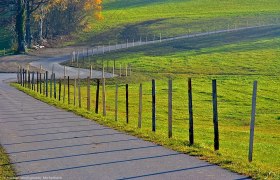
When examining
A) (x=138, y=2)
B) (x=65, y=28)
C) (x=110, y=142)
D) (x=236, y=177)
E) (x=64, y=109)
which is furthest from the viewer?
(x=138, y=2)

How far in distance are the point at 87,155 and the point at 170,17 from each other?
324 feet

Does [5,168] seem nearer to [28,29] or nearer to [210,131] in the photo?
[210,131]

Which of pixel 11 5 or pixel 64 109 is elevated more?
pixel 11 5

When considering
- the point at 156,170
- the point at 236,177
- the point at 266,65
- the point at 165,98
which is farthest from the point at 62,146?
the point at 266,65

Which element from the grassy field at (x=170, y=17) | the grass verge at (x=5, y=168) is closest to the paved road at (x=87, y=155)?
the grass verge at (x=5, y=168)

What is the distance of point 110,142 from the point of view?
51.0ft

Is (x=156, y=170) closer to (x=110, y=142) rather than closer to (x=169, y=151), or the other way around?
(x=169, y=151)

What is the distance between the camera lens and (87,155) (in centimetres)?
1359

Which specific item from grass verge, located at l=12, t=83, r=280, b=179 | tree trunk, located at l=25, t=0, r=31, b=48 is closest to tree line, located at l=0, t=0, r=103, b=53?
tree trunk, located at l=25, t=0, r=31, b=48

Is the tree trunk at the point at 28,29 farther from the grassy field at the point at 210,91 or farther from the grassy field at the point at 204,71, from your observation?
the grassy field at the point at 210,91

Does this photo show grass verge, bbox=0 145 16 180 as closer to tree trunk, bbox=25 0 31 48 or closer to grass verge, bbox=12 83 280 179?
grass verge, bbox=12 83 280 179

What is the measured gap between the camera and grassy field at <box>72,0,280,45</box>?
94250 millimetres

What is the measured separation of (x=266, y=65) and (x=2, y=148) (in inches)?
1790

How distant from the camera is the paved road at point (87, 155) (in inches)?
452
